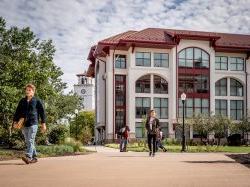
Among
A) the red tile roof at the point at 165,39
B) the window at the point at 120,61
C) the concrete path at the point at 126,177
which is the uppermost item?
the red tile roof at the point at 165,39

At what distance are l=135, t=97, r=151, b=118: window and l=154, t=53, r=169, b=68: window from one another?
447cm

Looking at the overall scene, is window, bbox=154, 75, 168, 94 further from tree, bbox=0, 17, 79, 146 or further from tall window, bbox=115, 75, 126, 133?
tree, bbox=0, 17, 79, 146

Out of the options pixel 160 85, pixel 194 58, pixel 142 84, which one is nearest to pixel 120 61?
pixel 142 84

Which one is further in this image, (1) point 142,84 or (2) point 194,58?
(2) point 194,58

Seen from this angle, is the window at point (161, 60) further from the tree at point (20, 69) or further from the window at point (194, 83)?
the tree at point (20, 69)

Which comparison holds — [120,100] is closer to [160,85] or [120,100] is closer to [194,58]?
[160,85]

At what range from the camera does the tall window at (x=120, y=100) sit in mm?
60062

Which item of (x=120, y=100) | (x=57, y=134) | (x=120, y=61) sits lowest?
(x=57, y=134)

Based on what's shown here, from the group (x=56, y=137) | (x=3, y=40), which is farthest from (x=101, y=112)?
(x=3, y=40)

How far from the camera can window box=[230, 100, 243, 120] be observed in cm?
6325

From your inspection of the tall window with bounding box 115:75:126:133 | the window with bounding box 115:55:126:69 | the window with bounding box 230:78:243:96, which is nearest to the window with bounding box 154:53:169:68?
the window with bounding box 115:55:126:69

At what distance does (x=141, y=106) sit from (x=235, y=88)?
521 inches

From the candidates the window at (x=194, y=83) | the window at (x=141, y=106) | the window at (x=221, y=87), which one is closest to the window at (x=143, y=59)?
the window at (x=141, y=106)

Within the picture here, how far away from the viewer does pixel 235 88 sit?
64.1 metres
